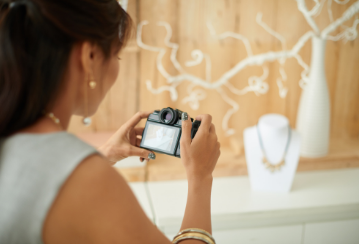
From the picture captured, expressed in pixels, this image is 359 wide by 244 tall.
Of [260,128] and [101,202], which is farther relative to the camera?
[260,128]

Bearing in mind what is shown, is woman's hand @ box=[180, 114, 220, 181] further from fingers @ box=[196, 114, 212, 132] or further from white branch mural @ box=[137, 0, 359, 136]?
white branch mural @ box=[137, 0, 359, 136]

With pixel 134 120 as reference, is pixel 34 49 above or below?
above

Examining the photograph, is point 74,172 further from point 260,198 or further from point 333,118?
point 333,118

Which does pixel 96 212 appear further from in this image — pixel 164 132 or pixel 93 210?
pixel 164 132

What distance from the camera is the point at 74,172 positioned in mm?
376

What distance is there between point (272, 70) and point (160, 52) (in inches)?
17.6

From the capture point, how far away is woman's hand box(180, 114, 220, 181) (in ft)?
1.88

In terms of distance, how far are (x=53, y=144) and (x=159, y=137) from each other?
0.32 meters

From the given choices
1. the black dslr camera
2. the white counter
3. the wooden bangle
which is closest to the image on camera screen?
the black dslr camera

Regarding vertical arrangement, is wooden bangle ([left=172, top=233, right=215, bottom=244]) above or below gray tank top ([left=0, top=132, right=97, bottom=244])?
below

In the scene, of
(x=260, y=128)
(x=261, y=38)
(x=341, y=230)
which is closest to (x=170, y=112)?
(x=260, y=128)

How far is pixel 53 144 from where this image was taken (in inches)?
15.6

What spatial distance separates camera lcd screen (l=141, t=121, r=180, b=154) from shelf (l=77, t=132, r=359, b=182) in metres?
0.48

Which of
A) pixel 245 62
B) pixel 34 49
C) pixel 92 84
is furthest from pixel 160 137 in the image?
pixel 245 62
